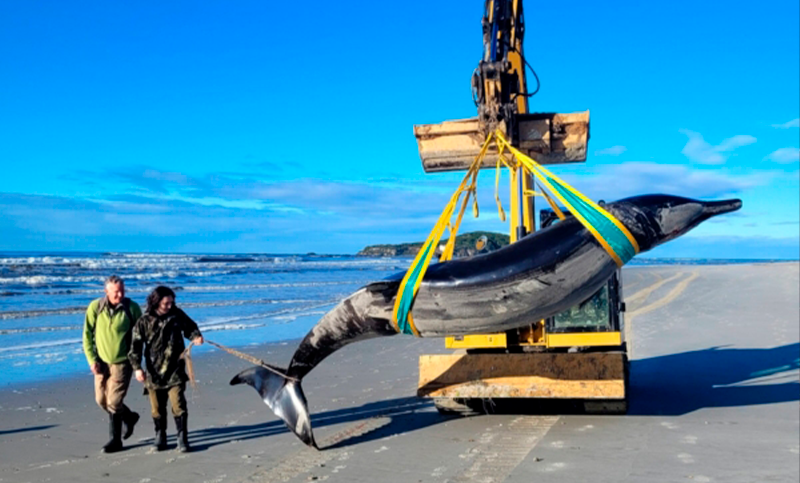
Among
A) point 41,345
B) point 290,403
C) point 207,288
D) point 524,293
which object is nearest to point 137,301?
point 207,288

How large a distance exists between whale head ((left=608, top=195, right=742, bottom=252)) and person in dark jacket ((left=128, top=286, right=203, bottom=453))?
413 centimetres

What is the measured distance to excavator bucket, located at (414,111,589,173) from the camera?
22.2 ft

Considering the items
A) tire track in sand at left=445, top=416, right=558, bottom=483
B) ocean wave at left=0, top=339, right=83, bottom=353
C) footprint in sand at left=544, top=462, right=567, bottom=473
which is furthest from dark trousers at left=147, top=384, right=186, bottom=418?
ocean wave at left=0, top=339, right=83, bottom=353

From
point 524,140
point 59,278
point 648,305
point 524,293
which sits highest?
point 524,140

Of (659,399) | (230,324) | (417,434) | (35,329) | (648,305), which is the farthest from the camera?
(648,305)

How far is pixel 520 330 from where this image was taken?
8117 millimetres

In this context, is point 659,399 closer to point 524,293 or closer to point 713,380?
point 713,380

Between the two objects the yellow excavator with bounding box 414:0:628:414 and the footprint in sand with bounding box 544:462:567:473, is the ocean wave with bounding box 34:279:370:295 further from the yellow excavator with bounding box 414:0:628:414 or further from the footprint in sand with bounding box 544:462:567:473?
the footprint in sand with bounding box 544:462:567:473

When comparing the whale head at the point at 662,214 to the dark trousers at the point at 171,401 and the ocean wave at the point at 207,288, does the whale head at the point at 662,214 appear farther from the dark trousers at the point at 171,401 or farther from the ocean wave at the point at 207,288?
the ocean wave at the point at 207,288

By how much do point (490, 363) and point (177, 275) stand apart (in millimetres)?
33345

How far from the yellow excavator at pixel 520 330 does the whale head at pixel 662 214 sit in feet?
6.16

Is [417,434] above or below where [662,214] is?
below

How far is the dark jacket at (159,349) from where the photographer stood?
679 cm

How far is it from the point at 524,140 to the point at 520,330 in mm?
2372
